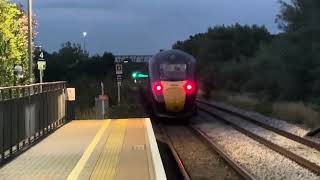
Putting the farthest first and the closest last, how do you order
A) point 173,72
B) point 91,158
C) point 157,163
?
point 173,72 < point 91,158 < point 157,163

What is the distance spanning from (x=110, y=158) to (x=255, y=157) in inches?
254

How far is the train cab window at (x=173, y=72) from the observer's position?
3041 cm

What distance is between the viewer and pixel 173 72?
1202 inches

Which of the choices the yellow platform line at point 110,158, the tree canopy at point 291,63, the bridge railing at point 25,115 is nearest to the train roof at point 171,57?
the bridge railing at point 25,115

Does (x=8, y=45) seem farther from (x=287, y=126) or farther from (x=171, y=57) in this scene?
(x=287, y=126)

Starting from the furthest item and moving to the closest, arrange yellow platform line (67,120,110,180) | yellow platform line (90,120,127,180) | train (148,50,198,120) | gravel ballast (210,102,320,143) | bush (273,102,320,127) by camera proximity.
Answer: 1. train (148,50,198,120)
2. bush (273,102,320,127)
3. gravel ballast (210,102,320,143)
4. yellow platform line (90,120,127,180)
5. yellow platform line (67,120,110,180)

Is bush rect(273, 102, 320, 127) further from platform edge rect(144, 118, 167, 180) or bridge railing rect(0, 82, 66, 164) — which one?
platform edge rect(144, 118, 167, 180)

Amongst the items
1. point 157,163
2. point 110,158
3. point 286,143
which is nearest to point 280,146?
point 286,143

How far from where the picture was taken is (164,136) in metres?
26.3

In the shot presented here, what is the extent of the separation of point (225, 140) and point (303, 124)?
6.90 m

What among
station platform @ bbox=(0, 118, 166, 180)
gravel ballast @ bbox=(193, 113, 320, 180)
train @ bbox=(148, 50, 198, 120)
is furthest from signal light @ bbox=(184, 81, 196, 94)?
station platform @ bbox=(0, 118, 166, 180)

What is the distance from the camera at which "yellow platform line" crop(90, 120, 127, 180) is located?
11484 millimetres

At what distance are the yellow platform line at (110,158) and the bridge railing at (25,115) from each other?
182 centimetres

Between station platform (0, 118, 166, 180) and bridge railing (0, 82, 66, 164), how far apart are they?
28cm
